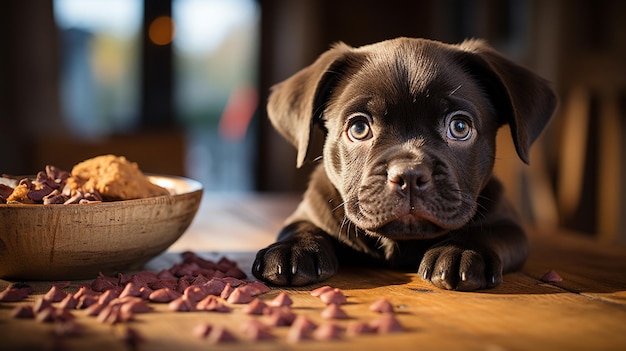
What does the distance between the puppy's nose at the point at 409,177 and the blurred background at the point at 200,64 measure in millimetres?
3640

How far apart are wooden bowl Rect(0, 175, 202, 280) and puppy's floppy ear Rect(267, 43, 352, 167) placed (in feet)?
1.22

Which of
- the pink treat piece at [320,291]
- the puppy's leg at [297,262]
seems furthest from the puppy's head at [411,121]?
the pink treat piece at [320,291]

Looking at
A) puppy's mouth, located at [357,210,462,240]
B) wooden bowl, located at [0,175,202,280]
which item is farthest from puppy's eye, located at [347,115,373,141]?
wooden bowl, located at [0,175,202,280]

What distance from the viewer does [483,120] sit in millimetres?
1798

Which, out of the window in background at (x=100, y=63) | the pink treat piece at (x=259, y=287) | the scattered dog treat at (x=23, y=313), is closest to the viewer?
the scattered dog treat at (x=23, y=313)

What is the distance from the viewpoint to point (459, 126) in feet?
5.68

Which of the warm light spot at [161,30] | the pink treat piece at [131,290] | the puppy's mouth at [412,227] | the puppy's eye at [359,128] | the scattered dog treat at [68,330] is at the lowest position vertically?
the pink treat piece at [131,290]

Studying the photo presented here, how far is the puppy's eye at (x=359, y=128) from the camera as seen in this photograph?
1756 millimetres

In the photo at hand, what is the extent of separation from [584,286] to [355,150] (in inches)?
23.6

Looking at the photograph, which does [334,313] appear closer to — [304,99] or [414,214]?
[414,214]

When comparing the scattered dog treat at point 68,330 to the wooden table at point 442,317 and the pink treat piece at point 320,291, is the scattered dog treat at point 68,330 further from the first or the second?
the pink treat piece at point 320,291

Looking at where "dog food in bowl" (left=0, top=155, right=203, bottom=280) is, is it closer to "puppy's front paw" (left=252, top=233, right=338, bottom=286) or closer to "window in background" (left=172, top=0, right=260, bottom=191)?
"puppy's front paw" (left=252, top=233, right=338, bottom=286)

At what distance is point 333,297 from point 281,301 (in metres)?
0.10

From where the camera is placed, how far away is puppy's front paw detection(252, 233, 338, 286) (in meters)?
1.55
